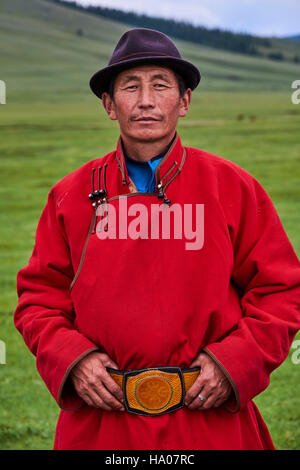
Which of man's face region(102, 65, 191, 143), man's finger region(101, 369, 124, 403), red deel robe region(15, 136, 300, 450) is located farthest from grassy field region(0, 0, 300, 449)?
man's face region(102, 65, 191, 143)

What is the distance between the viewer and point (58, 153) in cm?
2458

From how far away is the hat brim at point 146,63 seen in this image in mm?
2004

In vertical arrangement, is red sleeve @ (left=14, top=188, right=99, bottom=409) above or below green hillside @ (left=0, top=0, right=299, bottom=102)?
Answer: below

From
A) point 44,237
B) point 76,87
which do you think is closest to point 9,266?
point 44,237

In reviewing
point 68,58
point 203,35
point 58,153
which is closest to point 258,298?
point 58,153

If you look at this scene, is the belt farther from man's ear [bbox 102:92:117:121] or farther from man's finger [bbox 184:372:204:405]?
man's ear [bbox 102:92:117:121]

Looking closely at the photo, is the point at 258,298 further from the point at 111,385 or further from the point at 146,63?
the point at 146,63

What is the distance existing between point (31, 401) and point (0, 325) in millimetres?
1913

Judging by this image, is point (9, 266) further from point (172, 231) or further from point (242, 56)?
point (242, 56)

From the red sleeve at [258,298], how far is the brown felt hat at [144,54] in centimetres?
49

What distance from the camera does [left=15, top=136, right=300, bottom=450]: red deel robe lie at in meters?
1.90

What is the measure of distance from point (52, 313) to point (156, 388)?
46cm

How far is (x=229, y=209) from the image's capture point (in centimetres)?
200

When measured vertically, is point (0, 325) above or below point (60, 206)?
below
